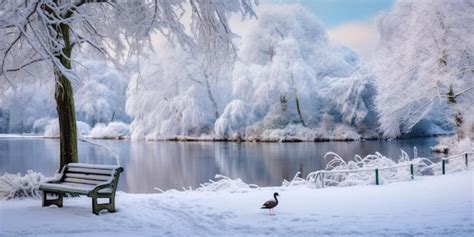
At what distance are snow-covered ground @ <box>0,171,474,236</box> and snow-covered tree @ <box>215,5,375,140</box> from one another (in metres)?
19.7

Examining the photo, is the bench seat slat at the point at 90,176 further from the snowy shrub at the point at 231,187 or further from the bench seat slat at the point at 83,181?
the snowy shrub at the point at 231,187

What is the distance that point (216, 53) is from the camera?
6957 mm

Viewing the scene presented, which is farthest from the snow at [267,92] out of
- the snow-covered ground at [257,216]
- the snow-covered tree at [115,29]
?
the snow-covered ground at [257,216]

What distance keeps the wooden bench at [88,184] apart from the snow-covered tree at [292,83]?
20.6 m

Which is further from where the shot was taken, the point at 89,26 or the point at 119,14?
the point at 89,26

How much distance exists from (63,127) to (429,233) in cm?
510

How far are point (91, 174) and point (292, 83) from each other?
72.7ft

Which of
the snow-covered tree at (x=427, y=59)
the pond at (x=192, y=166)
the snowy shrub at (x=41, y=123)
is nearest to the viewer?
the pond at (x=192, y=166)

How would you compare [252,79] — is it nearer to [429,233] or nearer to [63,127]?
[63,127]

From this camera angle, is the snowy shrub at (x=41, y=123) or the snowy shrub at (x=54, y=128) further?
the snowy shrub at (x=41, y=123)

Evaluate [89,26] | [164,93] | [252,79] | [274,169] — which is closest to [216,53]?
[89,26]

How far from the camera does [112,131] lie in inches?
1280

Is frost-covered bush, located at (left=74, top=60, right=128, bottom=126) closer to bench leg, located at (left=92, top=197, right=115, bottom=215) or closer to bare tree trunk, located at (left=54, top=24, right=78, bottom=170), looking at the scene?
bare tree trunk, located at (left=54, top=24, right=78, bottom=170)

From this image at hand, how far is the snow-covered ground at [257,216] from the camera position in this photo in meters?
4.50
